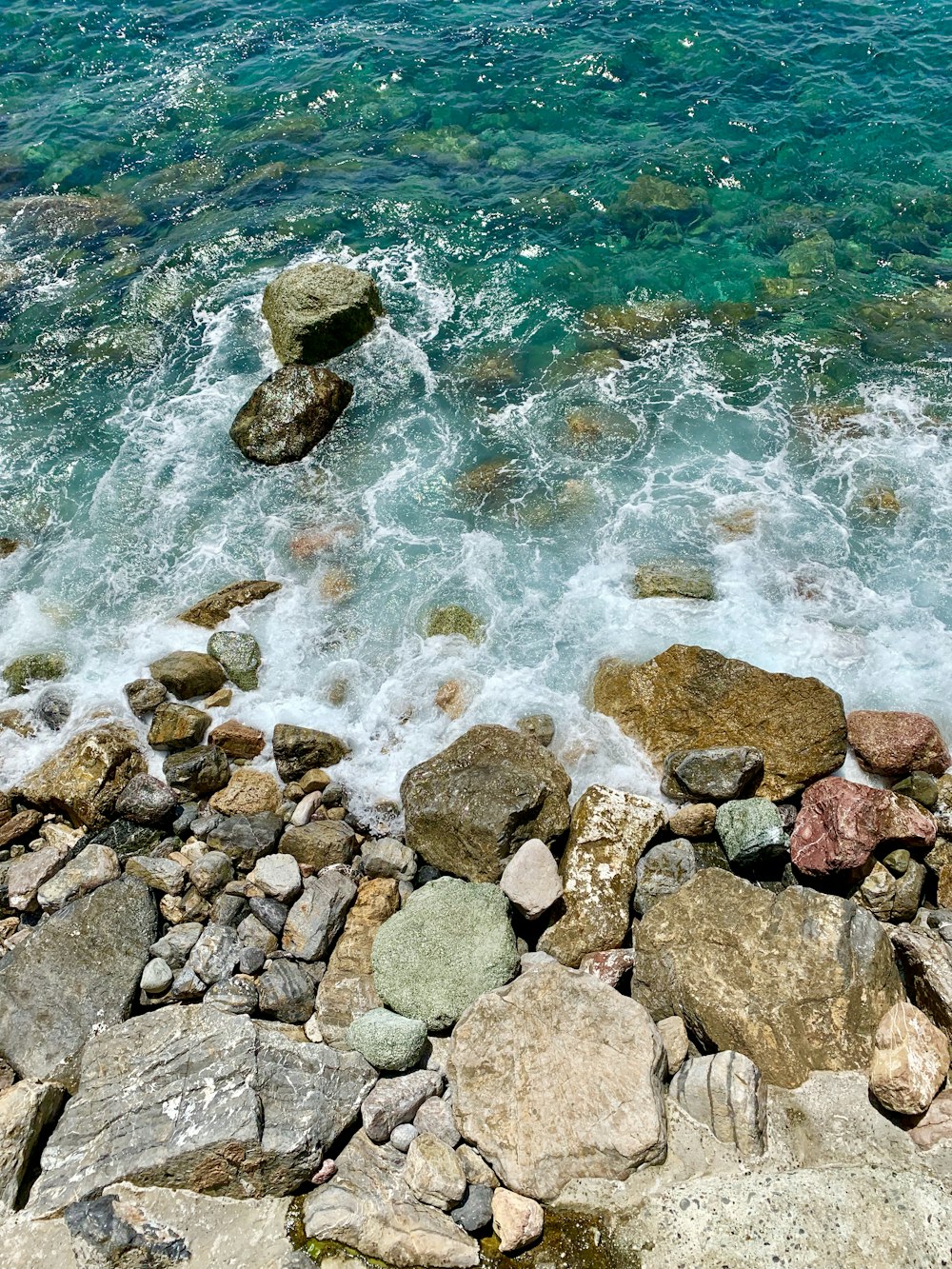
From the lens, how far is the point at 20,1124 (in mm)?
8117

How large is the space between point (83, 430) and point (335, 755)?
1011 centimetres

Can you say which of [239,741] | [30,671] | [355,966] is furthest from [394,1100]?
[30,671]

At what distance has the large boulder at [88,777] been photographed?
39.0 feet

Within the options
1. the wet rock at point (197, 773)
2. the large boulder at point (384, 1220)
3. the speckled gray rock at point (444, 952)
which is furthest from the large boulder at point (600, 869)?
the wet rock at point (197, 773)

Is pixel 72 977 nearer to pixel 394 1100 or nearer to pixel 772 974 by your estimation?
pixel 394 1100

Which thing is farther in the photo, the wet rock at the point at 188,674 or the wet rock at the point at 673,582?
the wet rock at the point at 673,582

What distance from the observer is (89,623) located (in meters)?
14.5

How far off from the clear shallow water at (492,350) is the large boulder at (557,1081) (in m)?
3.81

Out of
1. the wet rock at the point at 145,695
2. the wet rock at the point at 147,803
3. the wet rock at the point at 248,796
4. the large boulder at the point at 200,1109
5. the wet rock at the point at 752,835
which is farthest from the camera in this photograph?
the wet rock at the point at 145,695

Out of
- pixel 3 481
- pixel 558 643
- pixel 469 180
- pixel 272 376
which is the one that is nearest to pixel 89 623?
pixel 3 481

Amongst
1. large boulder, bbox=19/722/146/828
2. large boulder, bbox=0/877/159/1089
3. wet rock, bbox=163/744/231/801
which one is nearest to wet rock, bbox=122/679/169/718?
large boulder, bbox=19/722/146/828

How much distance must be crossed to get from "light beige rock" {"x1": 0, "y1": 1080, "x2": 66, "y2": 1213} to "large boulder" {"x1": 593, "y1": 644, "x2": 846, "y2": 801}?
8129 millimetres

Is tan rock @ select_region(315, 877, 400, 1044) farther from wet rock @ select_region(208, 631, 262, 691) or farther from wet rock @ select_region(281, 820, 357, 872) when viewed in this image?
wet rock @ select_region(208, 631, 262, 691)

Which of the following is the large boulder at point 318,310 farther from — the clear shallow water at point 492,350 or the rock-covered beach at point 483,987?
the rock-covered beach at point 483,987
